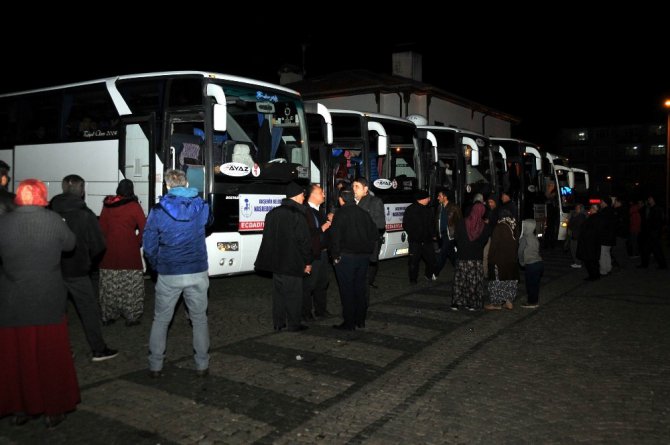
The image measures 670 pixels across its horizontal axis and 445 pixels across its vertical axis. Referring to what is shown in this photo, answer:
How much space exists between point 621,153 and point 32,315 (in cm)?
10474

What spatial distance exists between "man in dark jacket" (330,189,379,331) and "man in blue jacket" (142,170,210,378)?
7.83ft

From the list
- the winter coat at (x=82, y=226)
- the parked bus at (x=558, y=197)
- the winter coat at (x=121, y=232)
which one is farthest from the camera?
the parked bus at (x=558, y=197)

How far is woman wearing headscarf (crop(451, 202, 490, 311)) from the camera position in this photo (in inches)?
361

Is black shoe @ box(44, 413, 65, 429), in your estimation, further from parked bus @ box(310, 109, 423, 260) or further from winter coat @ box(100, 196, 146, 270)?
parked bus @ box(310, 109, 423, 260)

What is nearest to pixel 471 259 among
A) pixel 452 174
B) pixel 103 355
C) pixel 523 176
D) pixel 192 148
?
pixel 192 148

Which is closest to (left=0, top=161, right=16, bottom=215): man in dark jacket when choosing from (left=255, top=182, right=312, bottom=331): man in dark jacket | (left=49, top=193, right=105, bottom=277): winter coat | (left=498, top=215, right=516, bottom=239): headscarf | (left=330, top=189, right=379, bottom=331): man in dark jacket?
(left=49, top=193, right=105, bottom=277): winter coat

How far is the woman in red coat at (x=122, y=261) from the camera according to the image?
7660mm

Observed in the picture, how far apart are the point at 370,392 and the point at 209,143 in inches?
208

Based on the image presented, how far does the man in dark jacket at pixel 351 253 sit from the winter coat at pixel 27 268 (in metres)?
3.86

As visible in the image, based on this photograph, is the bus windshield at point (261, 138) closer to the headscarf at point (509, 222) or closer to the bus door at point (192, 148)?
the bus door at point (192, 148)

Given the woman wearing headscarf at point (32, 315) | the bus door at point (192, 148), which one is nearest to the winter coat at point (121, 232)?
the bus door at point (192, 148)

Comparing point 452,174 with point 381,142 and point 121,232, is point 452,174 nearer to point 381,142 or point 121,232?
point 381,142

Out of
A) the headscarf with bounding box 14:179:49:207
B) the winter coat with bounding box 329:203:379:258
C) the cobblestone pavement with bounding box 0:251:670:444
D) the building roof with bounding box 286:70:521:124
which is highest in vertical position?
the building roof with bounding box 286:70:521:124

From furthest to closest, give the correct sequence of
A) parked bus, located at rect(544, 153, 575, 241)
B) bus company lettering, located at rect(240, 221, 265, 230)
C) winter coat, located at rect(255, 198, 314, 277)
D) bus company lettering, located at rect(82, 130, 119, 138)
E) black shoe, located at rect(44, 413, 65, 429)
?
parked bus, located at rect(544, 153, 575, 241)
bus company lettering, located at rect(82, 130, 119, 138)
bus company lettering, located at rect(240, 221, 265, 230)
winter coat, located at rect(255, 198, 314, 277)
black shoe, located at rect(44, 413, 65, 429)
